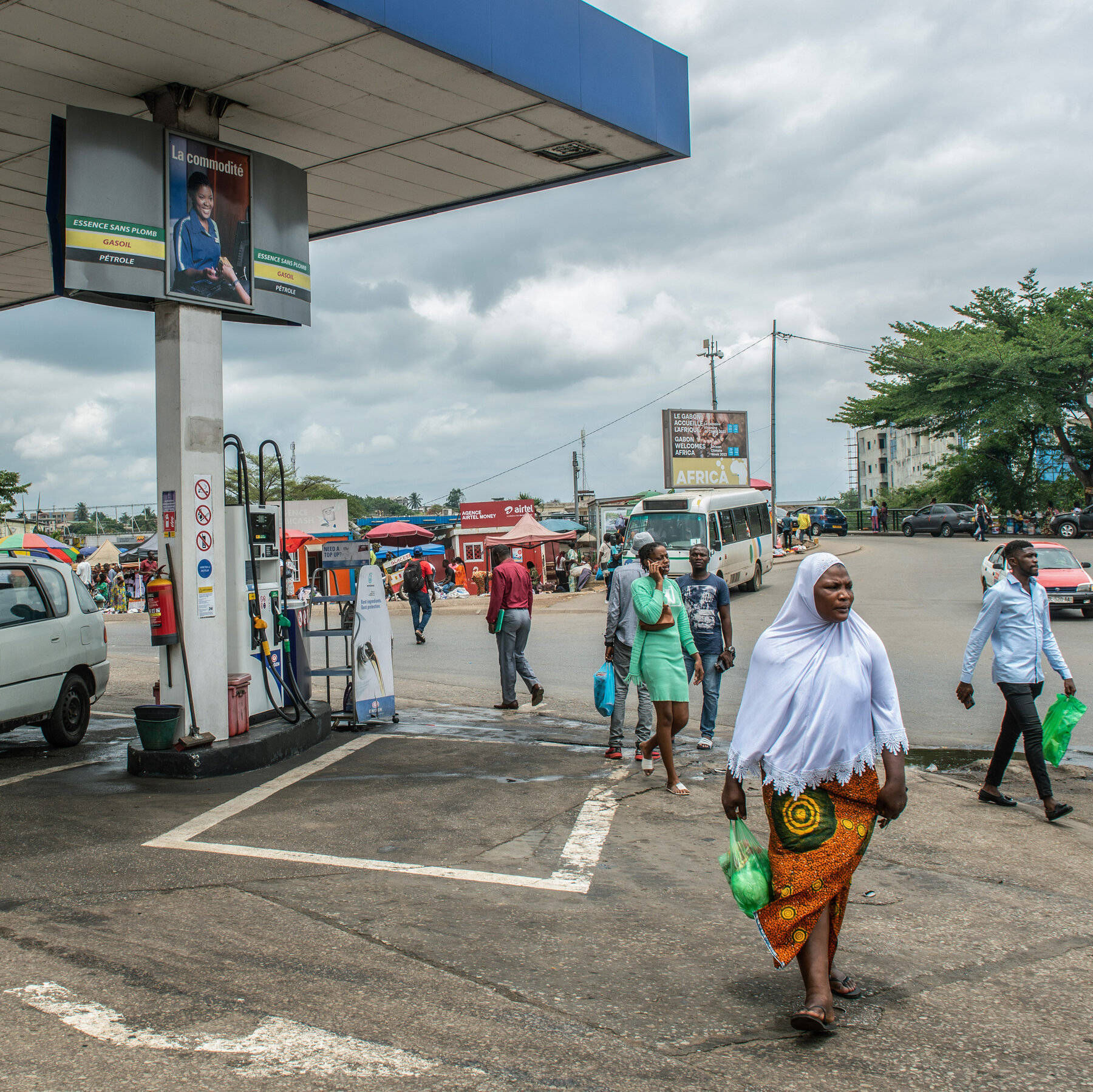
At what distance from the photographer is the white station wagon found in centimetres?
869

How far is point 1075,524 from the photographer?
4119 cm

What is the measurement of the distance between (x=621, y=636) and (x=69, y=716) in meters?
5.11

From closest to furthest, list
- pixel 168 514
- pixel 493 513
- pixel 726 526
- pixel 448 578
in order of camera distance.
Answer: pixel 168 514
pixel 726 526
pixel 448 578
pixel 493 513

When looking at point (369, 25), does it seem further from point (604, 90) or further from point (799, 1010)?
point (799, 1010)

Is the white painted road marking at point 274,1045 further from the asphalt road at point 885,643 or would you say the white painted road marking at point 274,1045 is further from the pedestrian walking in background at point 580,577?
the pedestrian walking in background at point 580,577

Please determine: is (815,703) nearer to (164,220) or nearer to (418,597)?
(164,220)

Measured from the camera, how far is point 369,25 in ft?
23.1

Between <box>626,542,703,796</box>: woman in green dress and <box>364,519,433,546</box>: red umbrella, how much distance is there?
98.8 feet

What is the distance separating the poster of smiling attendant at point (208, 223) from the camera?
802 cm

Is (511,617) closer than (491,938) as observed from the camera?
No

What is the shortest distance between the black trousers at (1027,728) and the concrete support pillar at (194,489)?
5.73m

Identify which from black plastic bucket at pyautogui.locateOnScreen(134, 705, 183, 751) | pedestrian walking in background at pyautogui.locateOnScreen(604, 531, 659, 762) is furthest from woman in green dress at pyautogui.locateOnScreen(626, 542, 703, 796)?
black plastic bucket at pyautogui.locateOnScreen(134, 705, 183, 751)

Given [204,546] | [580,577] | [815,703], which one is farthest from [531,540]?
[815,703]

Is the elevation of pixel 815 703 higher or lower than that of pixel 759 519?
lower
